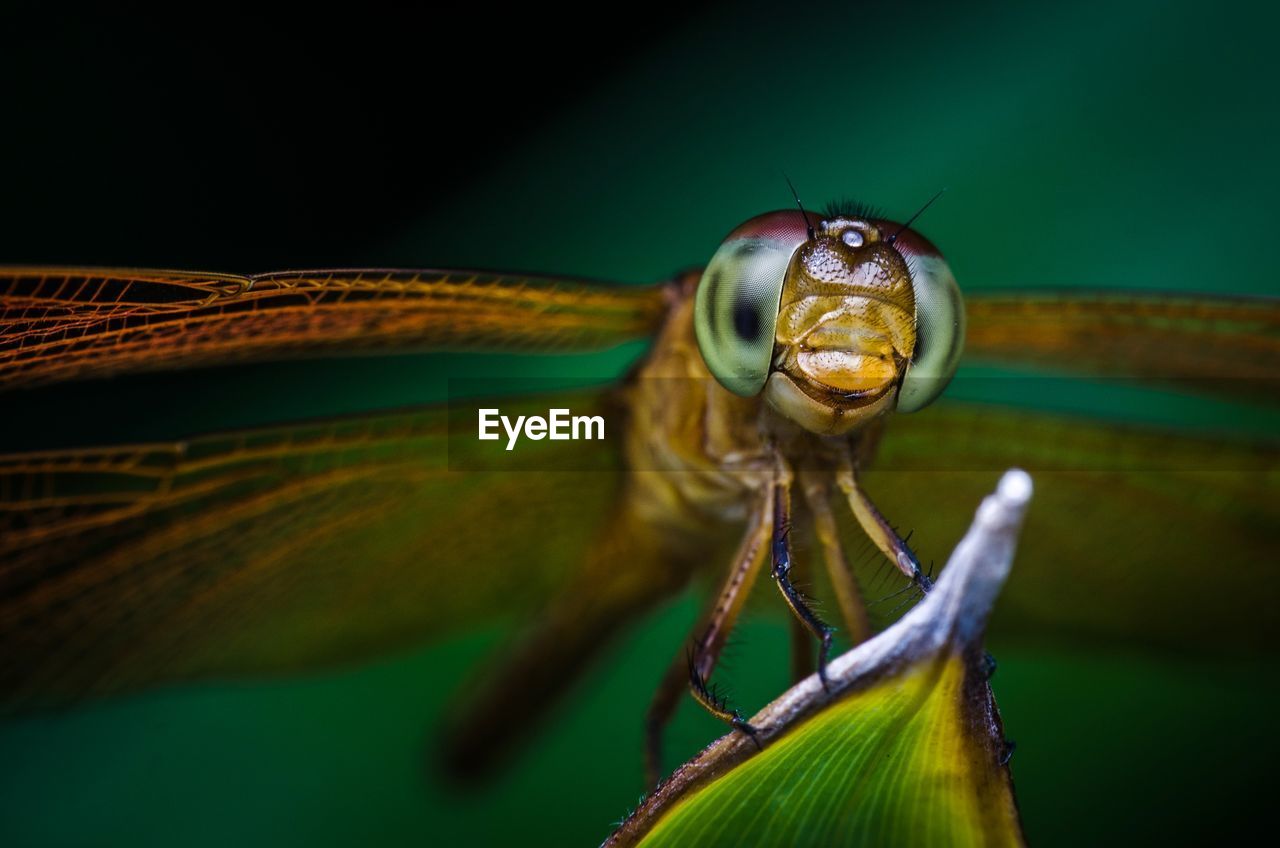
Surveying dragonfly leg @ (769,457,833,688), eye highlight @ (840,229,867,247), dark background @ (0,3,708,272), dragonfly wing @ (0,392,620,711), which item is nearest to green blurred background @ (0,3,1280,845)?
dark background @ (0,3,708,272)

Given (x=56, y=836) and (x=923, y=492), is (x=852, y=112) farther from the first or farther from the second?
(x=56, y=836)

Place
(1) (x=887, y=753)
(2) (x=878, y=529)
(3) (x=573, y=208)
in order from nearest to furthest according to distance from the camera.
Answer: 1. (1) (x=887, y=753)
2. (2) (x=878, y=529)
3. (3) (x=573, y=208)

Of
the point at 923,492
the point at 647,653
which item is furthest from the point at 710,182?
the point at 647,653

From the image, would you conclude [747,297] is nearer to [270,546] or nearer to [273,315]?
[273,315]

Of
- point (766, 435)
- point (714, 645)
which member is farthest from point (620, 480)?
point (714, 645)

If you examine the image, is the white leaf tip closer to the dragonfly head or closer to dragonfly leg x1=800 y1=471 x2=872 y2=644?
the dragonfly head

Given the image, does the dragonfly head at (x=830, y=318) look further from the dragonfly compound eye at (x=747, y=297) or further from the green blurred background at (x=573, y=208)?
the green blurred background at (x=573, y=208)

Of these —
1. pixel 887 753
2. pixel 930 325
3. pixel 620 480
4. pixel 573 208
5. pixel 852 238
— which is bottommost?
pixel 887 753
